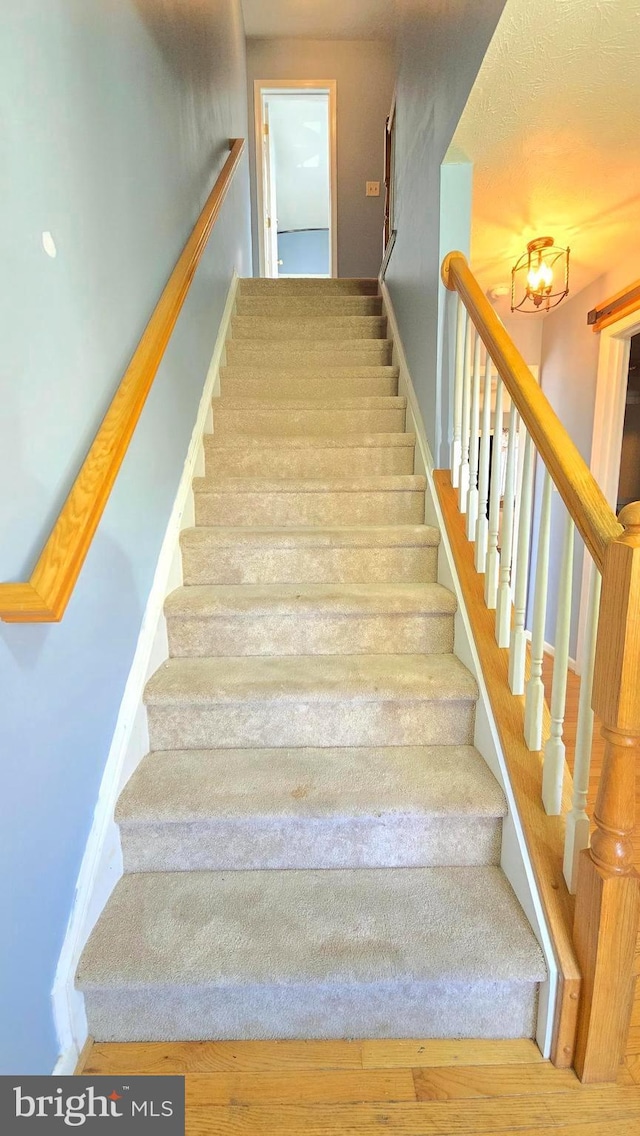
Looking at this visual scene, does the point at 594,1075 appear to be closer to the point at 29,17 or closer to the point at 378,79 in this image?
the point at 29,17

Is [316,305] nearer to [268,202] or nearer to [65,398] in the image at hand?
[268,202]

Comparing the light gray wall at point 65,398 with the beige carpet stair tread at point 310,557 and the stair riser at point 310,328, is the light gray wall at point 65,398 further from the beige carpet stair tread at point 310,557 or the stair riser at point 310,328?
the stair riser at point 310,328

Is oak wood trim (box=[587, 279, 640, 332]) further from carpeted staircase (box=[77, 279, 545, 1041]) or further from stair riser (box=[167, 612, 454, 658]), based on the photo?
stair riser (box=[167, 612, 454, 658])

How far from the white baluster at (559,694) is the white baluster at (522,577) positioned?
0.16 m

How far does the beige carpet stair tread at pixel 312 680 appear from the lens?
→ 1.39 m

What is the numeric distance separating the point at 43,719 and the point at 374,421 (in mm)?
1847

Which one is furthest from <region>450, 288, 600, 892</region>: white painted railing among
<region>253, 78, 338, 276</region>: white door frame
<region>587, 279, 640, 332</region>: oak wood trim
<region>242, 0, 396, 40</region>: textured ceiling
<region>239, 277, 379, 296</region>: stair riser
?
Result: <region>242, 0, 396, 40</region>: textured ceiling

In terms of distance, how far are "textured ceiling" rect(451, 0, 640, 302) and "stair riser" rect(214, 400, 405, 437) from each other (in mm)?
876

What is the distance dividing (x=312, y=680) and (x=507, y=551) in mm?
618

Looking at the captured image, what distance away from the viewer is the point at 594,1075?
0.97m

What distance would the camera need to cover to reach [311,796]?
1.23 m

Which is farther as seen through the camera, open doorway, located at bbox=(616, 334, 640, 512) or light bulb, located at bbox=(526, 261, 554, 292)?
open doorway, located at bbox=(616, 334, 640, 512)

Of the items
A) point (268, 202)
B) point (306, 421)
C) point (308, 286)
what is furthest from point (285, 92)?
point (306, 421)

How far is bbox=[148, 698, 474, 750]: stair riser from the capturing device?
1405mm
